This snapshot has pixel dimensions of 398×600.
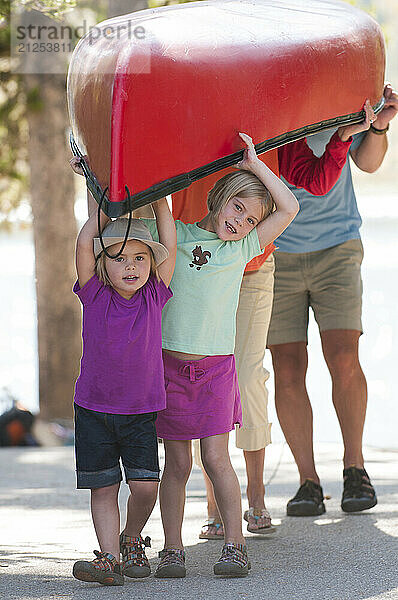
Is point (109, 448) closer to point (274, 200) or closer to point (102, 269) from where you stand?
point (102, 269)

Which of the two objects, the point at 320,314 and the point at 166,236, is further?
the point at 320,314

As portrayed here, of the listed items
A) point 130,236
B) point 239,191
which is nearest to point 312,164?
point 239,191

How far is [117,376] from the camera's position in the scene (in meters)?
3.49

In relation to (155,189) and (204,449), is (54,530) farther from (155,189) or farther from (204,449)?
(155,189)

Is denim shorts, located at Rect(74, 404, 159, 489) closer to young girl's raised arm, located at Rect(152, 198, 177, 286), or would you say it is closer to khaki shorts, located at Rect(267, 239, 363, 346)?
young girl's raised arm, located at Rect(152, 198, 177, 286)

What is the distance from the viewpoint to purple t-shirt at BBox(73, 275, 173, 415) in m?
3.50

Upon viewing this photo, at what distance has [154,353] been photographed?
3.54 meters

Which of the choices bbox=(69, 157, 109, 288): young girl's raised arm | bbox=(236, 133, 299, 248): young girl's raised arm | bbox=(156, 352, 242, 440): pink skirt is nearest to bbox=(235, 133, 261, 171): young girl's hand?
bbox=(236, 133, 299, 248): young girl's raised arm

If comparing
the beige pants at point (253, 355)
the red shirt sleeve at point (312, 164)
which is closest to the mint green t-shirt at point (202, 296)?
the beige pants at point (253, 355)

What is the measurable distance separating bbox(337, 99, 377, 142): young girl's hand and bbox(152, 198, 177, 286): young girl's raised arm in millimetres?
990

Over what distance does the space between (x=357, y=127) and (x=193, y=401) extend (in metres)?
1.40

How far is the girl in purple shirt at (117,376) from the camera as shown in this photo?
3.50 m

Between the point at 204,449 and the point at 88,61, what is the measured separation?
1455mm

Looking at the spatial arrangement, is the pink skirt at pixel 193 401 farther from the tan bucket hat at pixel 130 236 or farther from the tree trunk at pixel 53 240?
the tree trunk at pixel 53 240
